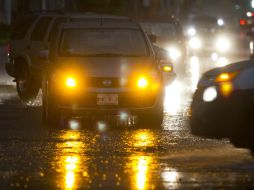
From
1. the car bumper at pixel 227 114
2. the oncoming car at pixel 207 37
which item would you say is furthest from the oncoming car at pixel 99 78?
the oncoming car at pixel 207 37

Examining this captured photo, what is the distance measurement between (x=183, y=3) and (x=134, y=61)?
97661mm

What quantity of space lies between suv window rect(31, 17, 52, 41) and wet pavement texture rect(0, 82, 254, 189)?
5782mm

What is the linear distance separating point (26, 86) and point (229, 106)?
11993 mm

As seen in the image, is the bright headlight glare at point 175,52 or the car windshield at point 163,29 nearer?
the bright headlight glare at point 175,52

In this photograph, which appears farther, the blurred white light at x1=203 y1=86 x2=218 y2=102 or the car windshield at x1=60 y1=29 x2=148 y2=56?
the car windshield at x1=60 y1=29 x2=148 y2=56

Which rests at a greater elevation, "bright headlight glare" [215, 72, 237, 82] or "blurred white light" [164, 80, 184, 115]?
"bright headlight glare" [215, 72, 237, 82]

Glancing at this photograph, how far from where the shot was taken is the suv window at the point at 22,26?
80.0 feet

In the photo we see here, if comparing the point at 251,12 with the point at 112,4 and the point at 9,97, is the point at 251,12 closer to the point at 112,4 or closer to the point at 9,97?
the point at 112,4

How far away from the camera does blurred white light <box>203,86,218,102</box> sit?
42.2 ft

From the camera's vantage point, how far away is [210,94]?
12.9 metres

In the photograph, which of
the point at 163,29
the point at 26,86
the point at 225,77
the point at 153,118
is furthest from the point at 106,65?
the point at 163,29

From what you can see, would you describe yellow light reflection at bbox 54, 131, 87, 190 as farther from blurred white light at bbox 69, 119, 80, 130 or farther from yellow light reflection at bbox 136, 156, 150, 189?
blurred white light at bbox 69, 119, 80, 130

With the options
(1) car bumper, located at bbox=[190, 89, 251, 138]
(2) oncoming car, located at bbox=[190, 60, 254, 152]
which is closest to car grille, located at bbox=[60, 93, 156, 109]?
(2) oncoming car, located at bbox=[190, 60, 254, 152]

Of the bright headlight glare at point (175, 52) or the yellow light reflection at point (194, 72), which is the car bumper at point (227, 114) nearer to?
the yellow light reflection at point (194, 72)
